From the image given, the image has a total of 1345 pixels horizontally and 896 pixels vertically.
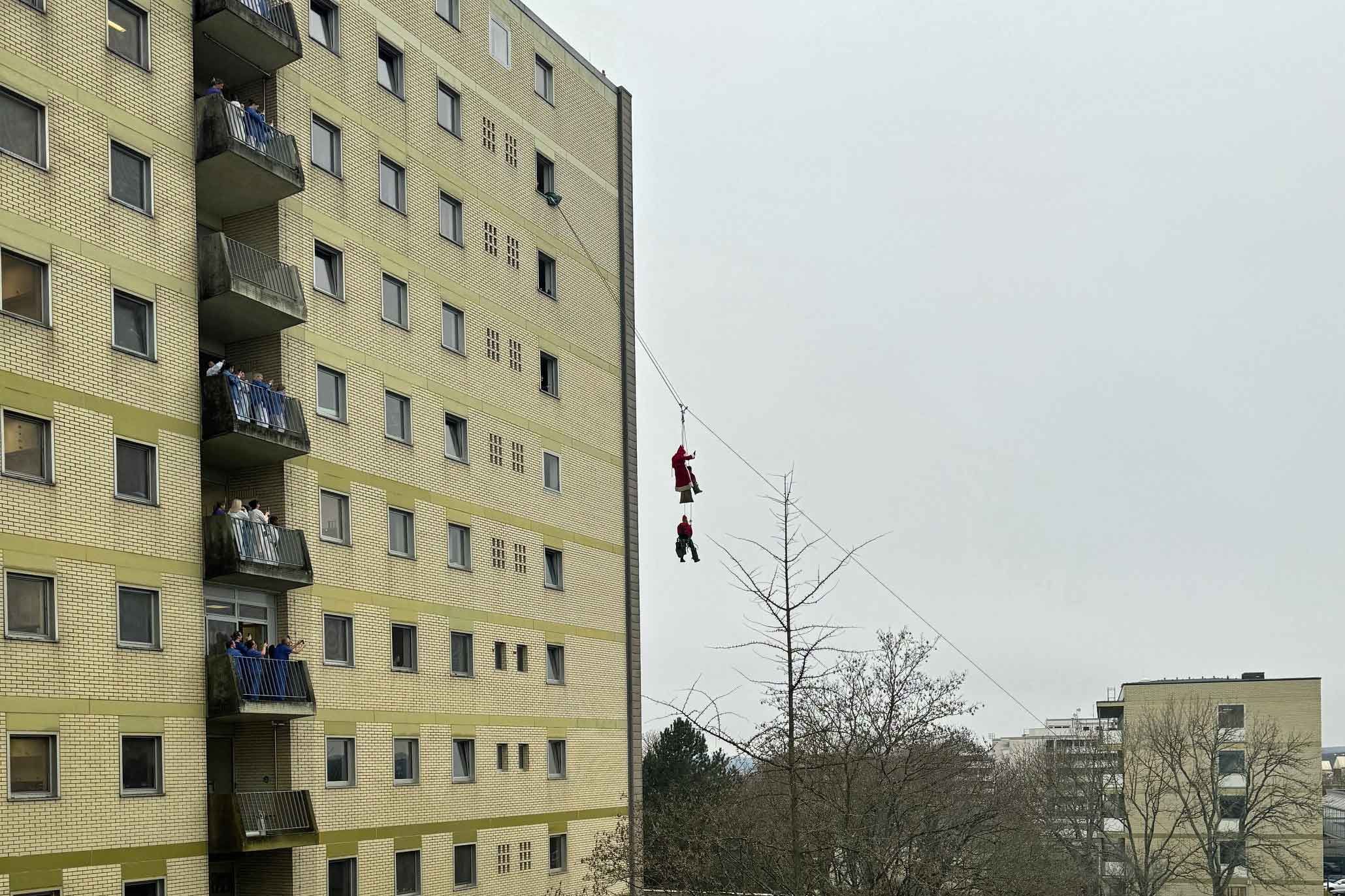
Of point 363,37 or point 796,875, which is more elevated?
point 363,37

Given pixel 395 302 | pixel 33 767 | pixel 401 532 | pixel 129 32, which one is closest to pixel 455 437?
pixel 401 532

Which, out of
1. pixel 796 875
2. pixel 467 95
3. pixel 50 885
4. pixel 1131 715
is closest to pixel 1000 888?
pixel 796 875

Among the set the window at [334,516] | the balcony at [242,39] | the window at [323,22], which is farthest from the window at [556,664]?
the balcony at [242,39]

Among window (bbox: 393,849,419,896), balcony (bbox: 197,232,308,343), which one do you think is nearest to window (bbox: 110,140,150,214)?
balcony (bbox: 197,232,308,343)

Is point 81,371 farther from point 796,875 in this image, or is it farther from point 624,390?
point 624,390

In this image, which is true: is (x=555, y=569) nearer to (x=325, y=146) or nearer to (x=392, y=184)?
(x=392, y=184)

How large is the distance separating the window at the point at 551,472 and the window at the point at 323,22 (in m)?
12.4

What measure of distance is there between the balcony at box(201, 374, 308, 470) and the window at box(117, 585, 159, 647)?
3409 mm

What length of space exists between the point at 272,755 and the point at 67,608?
664cm

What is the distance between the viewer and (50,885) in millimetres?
23125

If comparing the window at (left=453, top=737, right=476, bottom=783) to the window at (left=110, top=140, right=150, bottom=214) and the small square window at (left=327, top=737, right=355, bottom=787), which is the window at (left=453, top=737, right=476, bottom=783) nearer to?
the small square window at (left=327, top=737, right=355, bottom=787)

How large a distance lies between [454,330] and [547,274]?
17.9 feet

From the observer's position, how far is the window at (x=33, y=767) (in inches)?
900

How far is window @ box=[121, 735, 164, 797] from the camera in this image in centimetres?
2489
